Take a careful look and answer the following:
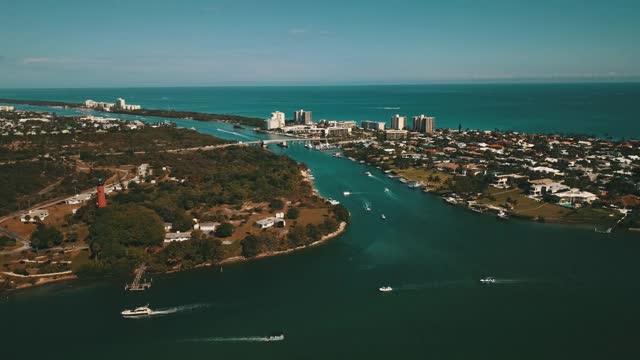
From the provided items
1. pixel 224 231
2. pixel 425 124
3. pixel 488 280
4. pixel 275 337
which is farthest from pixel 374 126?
pixel 275 337

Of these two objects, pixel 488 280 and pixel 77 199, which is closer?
pixel 488 280

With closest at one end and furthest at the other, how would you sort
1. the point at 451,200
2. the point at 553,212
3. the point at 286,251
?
the point at 286,251, the point at 553,212, the point at 451,200

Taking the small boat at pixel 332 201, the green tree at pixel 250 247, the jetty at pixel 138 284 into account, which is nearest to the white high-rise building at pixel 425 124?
the small boat at pixel 332 201

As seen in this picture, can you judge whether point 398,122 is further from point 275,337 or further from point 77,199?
point 275,337

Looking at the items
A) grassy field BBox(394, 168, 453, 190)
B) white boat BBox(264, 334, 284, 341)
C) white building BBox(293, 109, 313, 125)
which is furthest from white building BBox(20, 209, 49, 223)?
white building BBox(293, 109, 313, 125)

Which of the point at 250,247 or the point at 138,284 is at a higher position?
the point at 250,247

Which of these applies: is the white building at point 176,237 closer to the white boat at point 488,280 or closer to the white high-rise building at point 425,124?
the white boat at point 488,280

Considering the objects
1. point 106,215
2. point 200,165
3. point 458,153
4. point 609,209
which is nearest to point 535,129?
point 458,153

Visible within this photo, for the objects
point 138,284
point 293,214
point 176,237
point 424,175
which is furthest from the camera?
point 424,175
